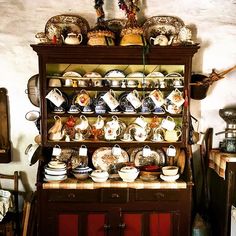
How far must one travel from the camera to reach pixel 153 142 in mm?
2725

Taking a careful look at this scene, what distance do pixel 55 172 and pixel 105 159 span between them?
447 millimetres

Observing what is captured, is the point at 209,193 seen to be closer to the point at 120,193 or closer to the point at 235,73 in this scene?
the point at 120,193

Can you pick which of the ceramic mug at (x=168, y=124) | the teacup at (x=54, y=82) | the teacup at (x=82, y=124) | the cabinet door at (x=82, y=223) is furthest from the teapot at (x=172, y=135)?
the teacup at (x=54, y=82)

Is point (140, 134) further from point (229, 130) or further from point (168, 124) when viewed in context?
point (229, 130)

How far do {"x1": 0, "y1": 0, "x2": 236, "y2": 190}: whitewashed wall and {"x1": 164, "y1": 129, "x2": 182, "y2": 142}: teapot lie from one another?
14.3 inches

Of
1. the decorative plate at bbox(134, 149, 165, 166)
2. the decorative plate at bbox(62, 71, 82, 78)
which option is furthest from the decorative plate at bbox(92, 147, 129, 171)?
the decorative plate at bbox(62, 71, 82, 78)

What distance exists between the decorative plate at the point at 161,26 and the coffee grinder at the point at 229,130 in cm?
79

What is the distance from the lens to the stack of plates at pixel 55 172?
265 cm

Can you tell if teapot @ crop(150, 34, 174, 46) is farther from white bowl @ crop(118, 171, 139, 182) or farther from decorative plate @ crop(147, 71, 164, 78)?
white bowl @ crop(118, 171, 139, 182)

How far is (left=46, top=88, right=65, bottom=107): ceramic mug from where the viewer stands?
2.67 metres

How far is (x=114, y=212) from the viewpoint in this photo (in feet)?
8.63

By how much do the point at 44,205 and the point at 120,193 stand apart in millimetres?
585

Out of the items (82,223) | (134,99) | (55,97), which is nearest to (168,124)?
(134,99)

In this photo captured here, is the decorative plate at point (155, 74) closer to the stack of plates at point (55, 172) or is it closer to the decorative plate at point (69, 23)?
the decorative plate at point (69, 23)
